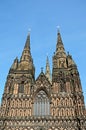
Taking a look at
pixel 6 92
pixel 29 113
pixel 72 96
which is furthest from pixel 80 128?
pixel 6 92

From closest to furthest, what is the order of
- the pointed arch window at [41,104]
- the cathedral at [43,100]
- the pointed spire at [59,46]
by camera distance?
the cathedral at [43,100], the pointed arch window at [41,104], the pointed spire at [59,46]

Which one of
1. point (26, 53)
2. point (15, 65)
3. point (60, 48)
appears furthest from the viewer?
point (60, 48)

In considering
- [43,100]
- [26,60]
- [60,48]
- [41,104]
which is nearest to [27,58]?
[26,60]

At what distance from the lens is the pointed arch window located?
2708cm

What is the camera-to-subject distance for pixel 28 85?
98.8 feet

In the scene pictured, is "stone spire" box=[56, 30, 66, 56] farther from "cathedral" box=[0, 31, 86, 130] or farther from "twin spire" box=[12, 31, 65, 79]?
"cathedral" box=[0, 31, 86, 130]

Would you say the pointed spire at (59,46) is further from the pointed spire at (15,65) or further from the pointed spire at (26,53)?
the pointed spire at (15,65)

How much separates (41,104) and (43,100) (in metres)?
0.74

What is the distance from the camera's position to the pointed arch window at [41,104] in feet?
88.8

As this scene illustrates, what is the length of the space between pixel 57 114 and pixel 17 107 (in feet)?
19.3

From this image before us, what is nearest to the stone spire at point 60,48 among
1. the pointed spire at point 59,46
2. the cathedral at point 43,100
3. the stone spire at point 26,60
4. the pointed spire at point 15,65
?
the pointed spire at point 59,46

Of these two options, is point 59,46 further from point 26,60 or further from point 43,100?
point 43,100

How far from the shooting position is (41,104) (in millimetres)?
28188

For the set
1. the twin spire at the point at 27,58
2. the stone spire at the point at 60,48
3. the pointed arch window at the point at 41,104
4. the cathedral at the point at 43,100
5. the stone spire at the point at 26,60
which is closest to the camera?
the cathedral at the point at 43,100
